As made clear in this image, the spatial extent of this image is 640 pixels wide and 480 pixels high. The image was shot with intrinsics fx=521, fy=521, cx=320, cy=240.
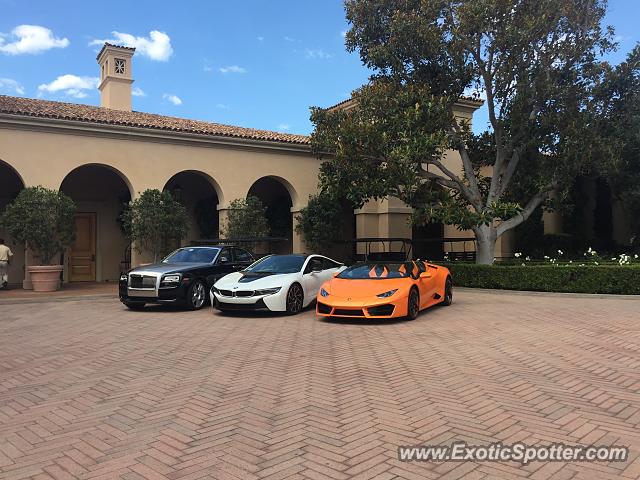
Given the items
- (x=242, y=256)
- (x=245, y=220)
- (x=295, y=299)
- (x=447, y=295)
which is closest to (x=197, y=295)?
(x=242, y=256)

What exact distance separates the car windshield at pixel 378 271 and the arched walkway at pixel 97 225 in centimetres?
1257

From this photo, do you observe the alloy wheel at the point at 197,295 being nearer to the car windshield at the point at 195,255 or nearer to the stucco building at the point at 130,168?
the car windshield at the point at 195,255

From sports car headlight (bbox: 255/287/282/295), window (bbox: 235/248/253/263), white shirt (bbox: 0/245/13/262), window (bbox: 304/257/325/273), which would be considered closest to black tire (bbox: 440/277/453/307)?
window (bbox: 304/257/325/273)

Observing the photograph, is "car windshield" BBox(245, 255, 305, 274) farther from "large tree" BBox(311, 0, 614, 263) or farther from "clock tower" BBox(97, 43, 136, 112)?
"clock tower" BBox(97, 43, 136, 112)

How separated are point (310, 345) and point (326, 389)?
2427 millimetres

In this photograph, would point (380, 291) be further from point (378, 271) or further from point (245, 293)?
point (245, 293)

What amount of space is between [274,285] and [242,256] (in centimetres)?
359

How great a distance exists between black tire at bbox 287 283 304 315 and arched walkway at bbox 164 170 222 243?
11213 millimetres

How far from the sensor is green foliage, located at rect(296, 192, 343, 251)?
2067 cm

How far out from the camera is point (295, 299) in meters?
11.3

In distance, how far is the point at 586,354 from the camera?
22.6 ft

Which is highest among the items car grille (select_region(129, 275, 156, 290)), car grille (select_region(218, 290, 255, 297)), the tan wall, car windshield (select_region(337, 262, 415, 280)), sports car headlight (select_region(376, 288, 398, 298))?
the tan wall

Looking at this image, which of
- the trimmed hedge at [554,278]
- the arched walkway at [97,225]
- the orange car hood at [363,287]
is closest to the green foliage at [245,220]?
the arched walkway at [97,225]

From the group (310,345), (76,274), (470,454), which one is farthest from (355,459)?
(76,274)
